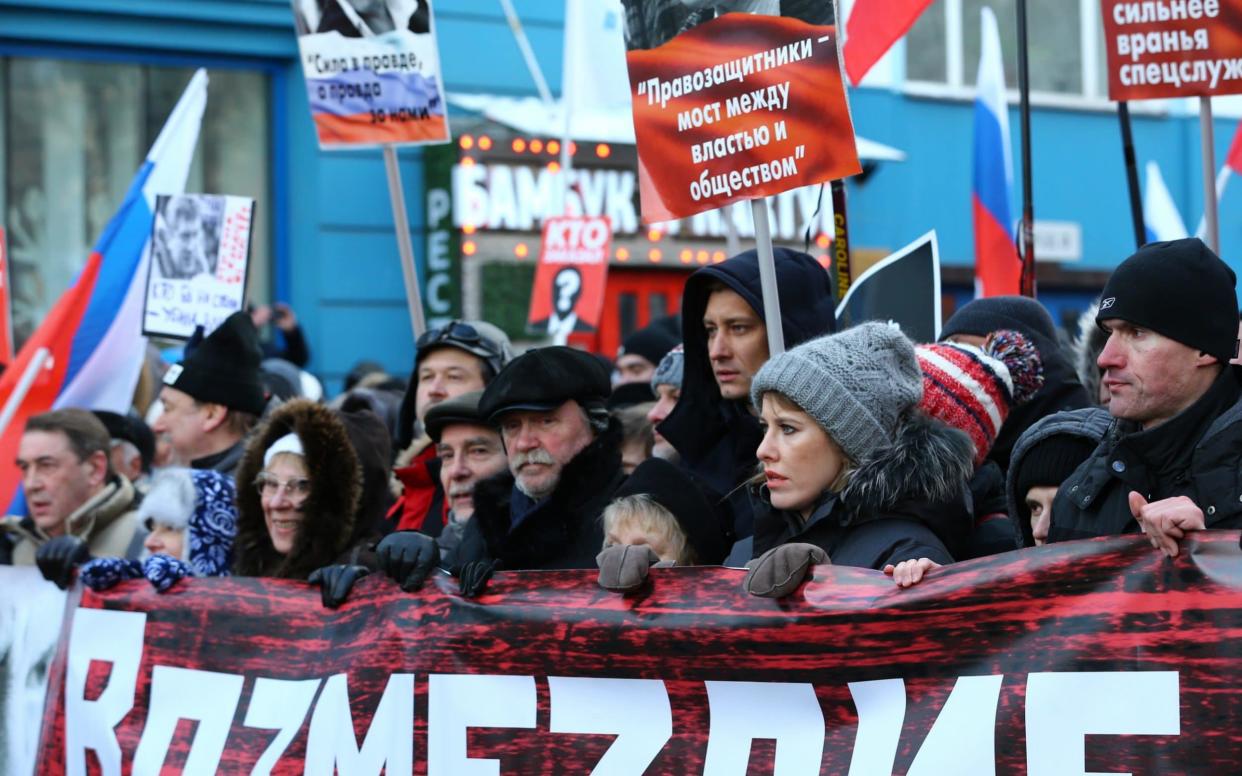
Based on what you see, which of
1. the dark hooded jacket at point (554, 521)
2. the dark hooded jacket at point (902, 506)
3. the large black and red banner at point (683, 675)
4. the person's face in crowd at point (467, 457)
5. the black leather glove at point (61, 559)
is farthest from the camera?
the person's face in crowd at point (467, 457)

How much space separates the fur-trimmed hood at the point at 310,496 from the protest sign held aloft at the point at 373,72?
1.44 m

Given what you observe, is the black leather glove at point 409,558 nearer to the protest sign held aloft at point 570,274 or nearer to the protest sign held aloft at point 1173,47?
the protest sign held aloft at point 1173,47

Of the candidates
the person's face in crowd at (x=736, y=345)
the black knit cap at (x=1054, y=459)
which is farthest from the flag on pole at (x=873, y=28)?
the black knit cap at (x=1054, y=459)

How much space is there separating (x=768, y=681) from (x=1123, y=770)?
0.73 m

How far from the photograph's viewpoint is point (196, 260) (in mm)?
6875

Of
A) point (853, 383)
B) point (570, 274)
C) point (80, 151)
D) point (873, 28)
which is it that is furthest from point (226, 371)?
point (80, 151)

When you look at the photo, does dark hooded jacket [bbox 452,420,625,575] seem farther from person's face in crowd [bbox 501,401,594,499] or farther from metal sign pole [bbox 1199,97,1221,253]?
metal sign pole [bbox 1199,97,1221,253]

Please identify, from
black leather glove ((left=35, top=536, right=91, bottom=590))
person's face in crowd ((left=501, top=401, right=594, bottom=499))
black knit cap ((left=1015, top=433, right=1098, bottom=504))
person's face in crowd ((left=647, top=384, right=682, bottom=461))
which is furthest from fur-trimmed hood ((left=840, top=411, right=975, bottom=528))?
black leather glove ((left=35, top=536, right=91, bottom=590))

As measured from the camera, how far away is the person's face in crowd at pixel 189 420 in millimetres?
6148

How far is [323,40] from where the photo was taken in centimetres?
635

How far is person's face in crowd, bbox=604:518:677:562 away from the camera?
4156 mm

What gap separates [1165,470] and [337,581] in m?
1.92

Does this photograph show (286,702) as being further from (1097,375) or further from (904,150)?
(904,150)

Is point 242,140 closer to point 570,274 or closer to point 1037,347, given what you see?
point 570,274
